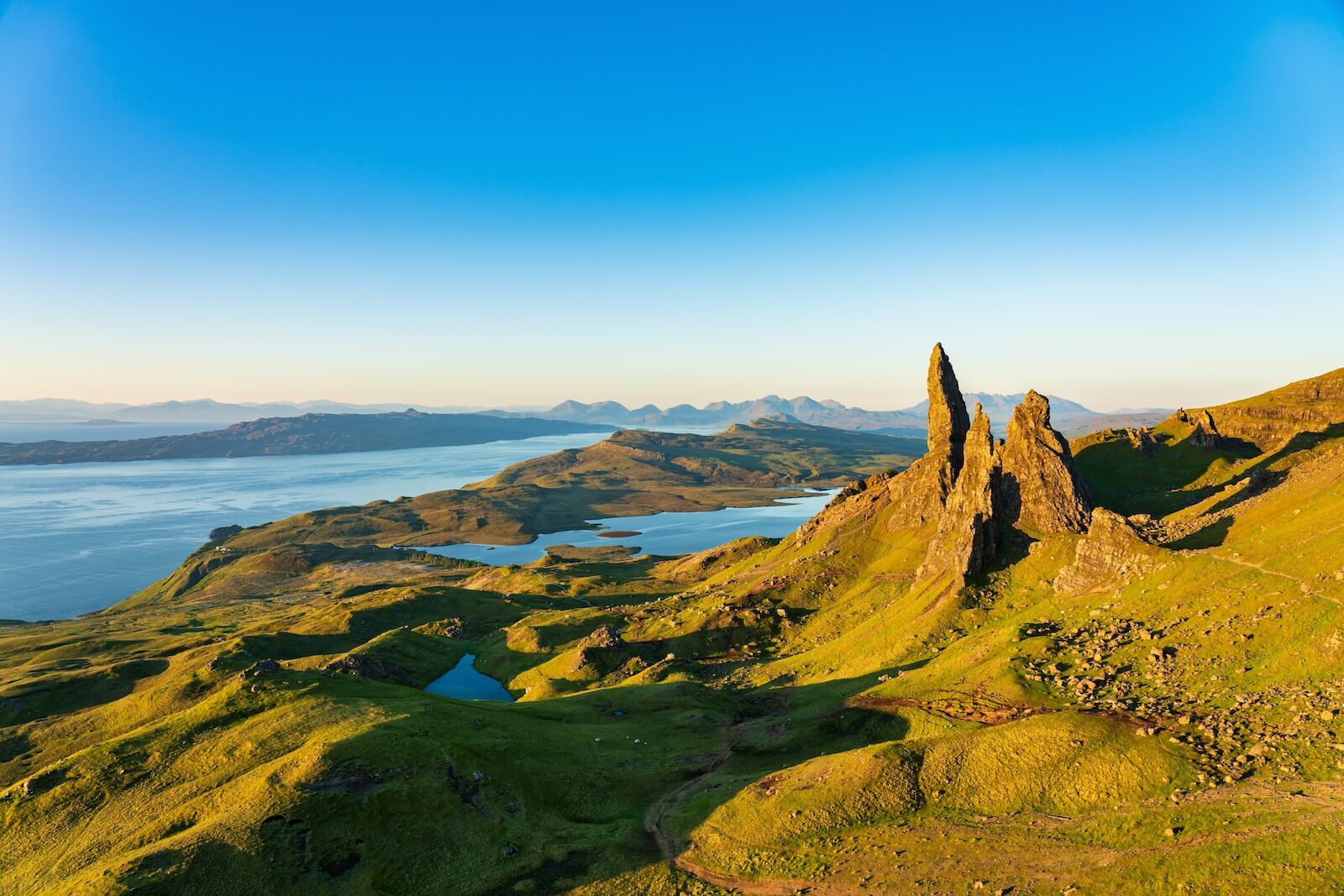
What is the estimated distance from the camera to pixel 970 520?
99625 millimetres

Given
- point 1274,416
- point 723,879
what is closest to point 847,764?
point 723,879

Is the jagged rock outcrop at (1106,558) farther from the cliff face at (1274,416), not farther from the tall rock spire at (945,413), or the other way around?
the cliff face at (1274,416)

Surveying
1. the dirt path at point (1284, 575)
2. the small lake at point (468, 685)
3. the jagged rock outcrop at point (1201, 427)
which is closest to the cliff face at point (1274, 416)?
the jagged rock outcrop at point (1201, 427)

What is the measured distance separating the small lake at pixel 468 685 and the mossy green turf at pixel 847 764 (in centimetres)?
4024

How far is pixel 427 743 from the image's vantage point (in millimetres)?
63125

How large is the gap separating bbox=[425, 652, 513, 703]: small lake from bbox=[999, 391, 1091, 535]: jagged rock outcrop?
93.9m

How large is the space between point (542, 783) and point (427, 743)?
1167 cm

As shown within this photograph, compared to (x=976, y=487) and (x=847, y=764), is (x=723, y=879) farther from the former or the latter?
(x=976, y=487)

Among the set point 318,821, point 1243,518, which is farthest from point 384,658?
point 1243,518

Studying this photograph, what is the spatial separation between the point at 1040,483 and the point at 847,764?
67167 millimetres

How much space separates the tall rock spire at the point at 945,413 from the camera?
134 meters

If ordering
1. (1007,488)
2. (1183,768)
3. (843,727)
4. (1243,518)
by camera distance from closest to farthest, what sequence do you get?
1. (1183,768)
2. (843,727)
3. (1243,518)
4. (1007,488)

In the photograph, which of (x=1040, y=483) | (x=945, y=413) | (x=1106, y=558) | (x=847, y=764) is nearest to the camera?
(x=847, y=764)

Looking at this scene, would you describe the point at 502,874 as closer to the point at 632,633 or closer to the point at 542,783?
the point at 542,783
